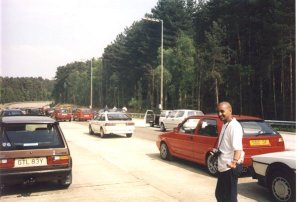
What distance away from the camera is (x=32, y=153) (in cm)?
750

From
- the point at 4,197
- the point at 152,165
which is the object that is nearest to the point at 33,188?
the point at 4,197

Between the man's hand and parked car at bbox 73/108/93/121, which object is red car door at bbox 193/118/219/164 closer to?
the man's hand

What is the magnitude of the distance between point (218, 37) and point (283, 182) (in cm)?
4035

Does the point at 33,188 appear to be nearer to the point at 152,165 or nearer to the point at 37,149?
the point at 37,149

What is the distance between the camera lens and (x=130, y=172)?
9.88m

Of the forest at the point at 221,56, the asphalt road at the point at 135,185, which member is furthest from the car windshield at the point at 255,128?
the forest at the point at 221,56

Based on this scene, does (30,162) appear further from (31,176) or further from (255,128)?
(255,128)

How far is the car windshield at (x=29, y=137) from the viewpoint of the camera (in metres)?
7.46

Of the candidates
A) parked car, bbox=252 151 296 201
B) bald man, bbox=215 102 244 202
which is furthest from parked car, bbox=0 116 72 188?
parked car, bbox=252 151 296 201

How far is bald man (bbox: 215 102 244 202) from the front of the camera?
5.22m

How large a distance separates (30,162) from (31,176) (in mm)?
266

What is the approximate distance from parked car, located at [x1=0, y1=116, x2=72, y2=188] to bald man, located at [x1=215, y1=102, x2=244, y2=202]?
362cm

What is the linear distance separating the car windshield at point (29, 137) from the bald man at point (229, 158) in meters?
3.74

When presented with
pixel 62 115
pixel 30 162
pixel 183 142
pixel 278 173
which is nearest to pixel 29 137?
pixel 30 162
